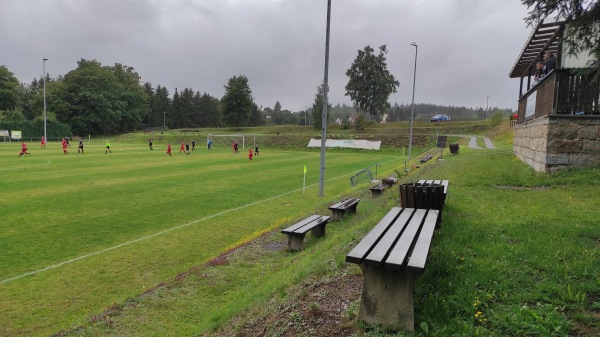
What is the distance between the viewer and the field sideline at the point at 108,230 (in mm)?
6395

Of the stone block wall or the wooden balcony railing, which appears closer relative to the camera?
the stone block wall

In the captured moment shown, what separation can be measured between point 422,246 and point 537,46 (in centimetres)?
1543

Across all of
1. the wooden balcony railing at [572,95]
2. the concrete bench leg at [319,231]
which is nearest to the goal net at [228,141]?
the wooden balcony railing at [572,95]

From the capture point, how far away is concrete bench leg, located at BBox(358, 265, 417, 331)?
342 centimetres

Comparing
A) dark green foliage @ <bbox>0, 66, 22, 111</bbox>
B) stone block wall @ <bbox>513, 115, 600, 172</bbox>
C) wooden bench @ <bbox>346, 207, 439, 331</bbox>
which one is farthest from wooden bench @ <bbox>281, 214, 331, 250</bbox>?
dark green foliage @ <bbox>0, 66, 22, 111</bbox>

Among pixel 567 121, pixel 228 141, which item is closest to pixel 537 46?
pixel 567 121

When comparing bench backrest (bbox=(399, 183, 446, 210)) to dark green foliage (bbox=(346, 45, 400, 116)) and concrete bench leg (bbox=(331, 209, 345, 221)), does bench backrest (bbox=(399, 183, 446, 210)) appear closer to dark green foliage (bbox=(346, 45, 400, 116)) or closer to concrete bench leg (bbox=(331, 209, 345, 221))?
concrete bench leg (bbox=(331, 209, 345, 221))

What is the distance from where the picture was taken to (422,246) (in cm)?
388

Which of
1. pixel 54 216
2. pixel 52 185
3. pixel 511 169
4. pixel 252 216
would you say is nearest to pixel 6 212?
pixel 54 216

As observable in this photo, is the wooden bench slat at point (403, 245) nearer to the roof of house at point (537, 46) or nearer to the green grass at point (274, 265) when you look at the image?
the green grass at point (274, 265)

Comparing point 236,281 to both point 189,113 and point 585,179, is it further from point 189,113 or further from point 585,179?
point 189,113

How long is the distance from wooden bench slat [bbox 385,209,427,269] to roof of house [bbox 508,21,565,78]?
943cm

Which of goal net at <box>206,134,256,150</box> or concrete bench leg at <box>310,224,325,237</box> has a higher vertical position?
goal net at <box>206,134,256,150</box>

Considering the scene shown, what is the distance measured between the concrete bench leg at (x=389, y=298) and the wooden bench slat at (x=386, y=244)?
0.44 ft
